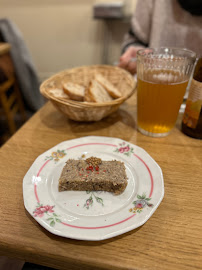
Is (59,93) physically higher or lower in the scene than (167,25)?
lower

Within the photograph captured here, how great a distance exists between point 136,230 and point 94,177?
159 mm

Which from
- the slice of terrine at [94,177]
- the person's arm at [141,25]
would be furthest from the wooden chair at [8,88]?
the slice of terrine at [94,177]

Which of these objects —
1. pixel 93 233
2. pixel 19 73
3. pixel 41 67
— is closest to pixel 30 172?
pixel 93 233

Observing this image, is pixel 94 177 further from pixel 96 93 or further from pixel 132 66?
pixel 132 66

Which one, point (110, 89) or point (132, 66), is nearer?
point (110, 89)

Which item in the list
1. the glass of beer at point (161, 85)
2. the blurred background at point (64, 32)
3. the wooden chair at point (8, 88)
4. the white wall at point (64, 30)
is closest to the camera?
the glass of beer at point (161, 85)

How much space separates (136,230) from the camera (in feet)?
1.47

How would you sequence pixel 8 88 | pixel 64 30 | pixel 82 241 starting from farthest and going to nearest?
pixel 64 30 → pixel 8 88 → pixel 82 241

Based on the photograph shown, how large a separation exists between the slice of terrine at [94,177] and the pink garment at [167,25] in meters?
0.86

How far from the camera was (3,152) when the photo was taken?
2.26 feet

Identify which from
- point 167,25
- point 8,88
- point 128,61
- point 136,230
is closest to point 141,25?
point 167,25

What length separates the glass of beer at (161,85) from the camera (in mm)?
665

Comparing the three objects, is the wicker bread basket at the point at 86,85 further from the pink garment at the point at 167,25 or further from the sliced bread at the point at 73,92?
the pink garment at the point at 167,25

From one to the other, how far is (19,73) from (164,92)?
1.81m
